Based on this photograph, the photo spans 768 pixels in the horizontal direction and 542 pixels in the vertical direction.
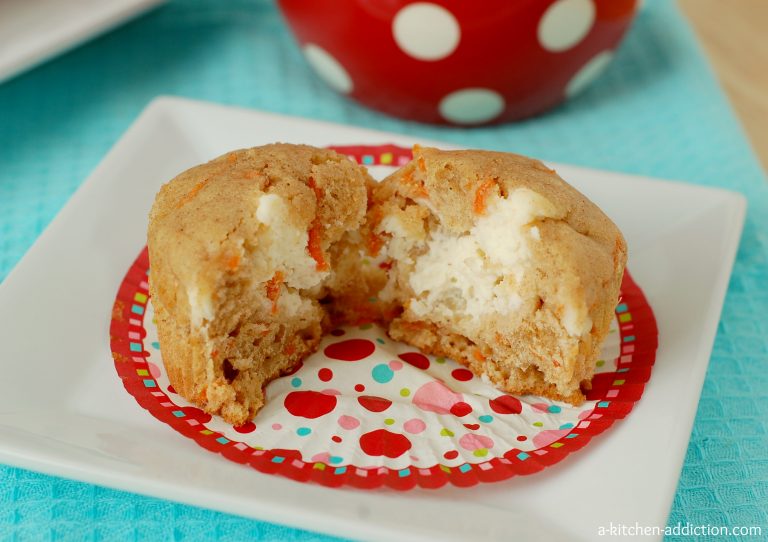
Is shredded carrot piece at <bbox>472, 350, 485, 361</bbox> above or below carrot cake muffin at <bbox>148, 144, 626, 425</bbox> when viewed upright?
below

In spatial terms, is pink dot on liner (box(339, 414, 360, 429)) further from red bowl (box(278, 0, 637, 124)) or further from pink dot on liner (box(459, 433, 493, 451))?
red bowl (box(278, 0, 637, 124))

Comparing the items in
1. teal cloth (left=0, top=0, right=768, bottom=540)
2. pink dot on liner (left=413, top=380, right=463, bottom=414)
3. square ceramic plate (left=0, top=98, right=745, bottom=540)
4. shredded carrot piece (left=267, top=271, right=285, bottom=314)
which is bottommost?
teal cloth (left=0, top=0, right=768, bottom=540)

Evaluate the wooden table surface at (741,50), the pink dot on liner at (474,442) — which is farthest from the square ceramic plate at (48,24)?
the wooden table surface at (741,50)

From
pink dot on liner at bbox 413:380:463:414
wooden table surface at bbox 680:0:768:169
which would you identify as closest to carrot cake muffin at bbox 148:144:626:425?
pink dot on liner at bbox 413:380:463:414

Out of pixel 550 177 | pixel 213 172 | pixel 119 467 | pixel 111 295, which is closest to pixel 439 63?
pixel 550 177

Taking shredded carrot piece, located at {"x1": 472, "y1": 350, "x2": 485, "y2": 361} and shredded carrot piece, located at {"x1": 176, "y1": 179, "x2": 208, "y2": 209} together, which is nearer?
shredded carrot piece, located at {"x1": 176, "y1": 179, "x2": 208, "y2": 209}

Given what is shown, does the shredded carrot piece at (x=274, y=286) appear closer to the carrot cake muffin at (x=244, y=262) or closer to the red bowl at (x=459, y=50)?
the carrot cake muffin at (x=244, y=262)

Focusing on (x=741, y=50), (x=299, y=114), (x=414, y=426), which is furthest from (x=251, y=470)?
(x=741, y=50)
